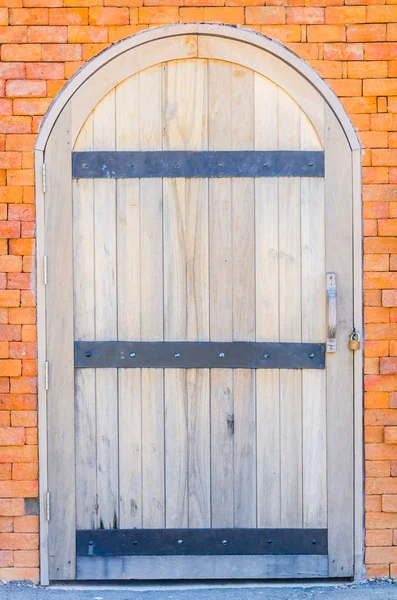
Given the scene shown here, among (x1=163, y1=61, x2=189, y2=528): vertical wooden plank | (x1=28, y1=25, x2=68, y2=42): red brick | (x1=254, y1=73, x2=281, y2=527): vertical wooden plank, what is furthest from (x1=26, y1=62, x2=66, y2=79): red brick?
(x1=254, y1=73, x2=281, y2=527): vertical wooden plank

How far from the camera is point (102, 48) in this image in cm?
298

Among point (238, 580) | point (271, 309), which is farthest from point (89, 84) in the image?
point (238, 580)

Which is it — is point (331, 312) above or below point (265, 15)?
below

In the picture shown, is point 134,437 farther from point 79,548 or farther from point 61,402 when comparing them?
point 79,548

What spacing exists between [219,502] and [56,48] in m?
2.21

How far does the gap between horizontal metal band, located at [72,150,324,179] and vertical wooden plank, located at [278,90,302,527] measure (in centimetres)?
6

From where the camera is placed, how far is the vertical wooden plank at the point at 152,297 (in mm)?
3006

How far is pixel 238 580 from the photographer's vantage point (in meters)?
3.07

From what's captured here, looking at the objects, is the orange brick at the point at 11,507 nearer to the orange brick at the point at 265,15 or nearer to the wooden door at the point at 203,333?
the wooden door at the point at 203,333

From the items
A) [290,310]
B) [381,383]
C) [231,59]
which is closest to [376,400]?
[381,383]

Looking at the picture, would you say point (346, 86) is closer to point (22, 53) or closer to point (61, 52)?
point (61, 52)

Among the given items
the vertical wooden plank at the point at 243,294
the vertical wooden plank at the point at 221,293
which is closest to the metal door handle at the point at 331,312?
the vertical wooden plank at the point at 243,294

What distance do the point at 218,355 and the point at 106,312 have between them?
0.55 m

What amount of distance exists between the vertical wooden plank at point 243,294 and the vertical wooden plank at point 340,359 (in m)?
0.35
